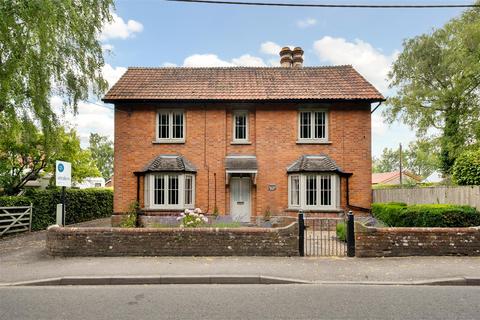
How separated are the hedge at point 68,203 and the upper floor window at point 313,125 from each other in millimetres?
12221

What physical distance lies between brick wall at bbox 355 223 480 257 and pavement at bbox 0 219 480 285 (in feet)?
0.76

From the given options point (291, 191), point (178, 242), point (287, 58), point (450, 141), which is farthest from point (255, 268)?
point (450, 141)

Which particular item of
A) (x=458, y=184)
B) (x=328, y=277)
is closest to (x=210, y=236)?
(x=328, y=277)

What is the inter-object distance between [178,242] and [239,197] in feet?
23.5

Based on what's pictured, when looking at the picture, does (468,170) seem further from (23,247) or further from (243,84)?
(23,247)

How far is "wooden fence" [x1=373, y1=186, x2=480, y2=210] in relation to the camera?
446 inches

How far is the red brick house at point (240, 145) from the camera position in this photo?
1570cm

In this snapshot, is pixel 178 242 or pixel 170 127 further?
pixel 170 127

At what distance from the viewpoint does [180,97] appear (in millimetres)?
15953

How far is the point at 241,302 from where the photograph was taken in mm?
5945

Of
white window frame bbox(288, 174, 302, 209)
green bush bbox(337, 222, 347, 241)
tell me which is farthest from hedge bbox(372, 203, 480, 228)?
white window frame bbox(288, 174, 302, 209)

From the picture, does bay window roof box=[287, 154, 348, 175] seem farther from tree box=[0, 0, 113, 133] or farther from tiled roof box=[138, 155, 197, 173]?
tree box=[0, 0, 113, 133]

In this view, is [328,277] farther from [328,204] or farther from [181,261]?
[328,204]

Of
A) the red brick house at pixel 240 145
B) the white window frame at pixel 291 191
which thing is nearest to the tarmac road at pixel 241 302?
the white window frame at pixel 291 191
